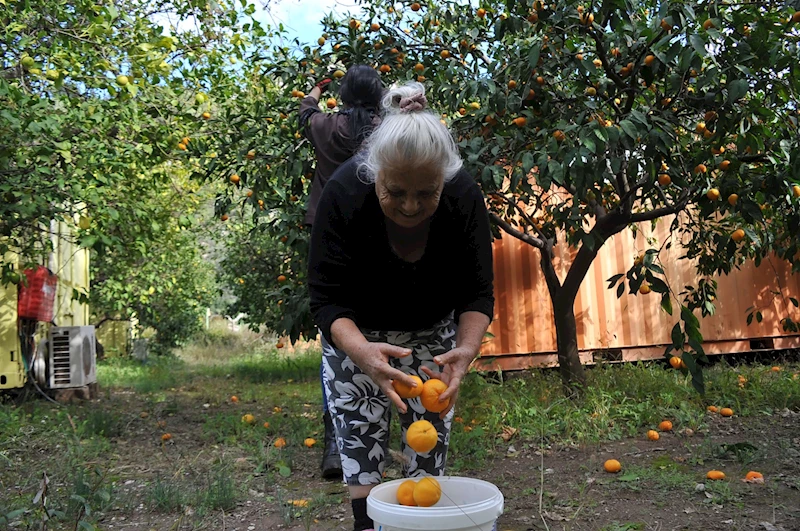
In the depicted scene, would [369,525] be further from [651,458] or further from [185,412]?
[185,412]

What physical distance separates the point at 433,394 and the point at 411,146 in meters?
0.64

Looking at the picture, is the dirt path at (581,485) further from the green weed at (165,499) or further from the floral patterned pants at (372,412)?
the floral patterned pants at (372,412)

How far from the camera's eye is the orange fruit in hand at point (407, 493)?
1.83 metres

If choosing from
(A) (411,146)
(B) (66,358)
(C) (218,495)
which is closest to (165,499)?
(C) (218,495)

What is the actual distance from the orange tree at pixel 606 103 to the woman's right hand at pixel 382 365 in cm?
131

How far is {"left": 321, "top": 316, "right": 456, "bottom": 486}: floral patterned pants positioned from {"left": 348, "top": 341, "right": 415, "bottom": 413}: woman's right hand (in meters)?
0.20

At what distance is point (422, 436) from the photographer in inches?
74.3

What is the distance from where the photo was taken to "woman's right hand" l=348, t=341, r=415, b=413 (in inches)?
69.3

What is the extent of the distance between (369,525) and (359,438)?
0.27 meters

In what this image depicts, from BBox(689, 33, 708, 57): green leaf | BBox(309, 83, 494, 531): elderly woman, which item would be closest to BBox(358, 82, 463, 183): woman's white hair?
BBox(309, 83, 494, 531): elderly woman

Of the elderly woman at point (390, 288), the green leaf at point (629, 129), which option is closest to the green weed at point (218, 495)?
the elderly woman at point (390, 288)

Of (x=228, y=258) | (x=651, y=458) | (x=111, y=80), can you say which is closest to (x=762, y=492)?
(x=651, y=458)

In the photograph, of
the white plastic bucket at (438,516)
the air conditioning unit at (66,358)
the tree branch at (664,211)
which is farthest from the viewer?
the air conditioning unit at (66,358)

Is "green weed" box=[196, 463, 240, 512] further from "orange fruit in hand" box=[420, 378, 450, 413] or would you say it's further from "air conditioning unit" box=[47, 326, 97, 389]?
"air conditioning unit" box=[47, 326, 97, 389]
